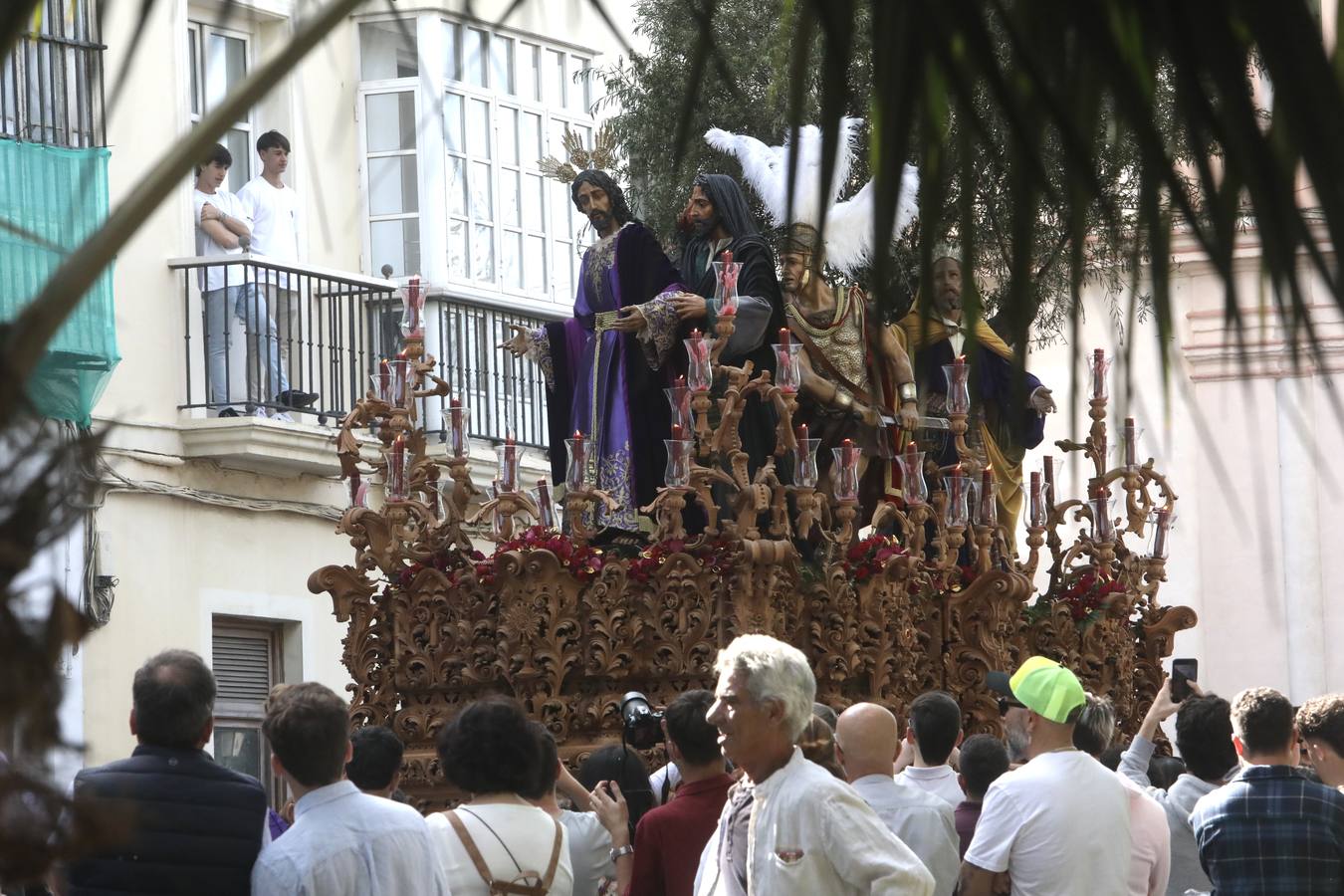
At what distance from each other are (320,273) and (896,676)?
6842 millimetres

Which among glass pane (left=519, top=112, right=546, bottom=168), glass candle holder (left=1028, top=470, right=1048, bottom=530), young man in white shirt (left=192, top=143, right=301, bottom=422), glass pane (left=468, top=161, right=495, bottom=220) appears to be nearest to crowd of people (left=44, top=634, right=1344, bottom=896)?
glass candle holder (left=1028, top=470, right=1048, bottom=530)

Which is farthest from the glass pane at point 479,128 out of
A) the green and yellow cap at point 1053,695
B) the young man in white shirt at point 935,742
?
the green and yellow cap at point 1053,695

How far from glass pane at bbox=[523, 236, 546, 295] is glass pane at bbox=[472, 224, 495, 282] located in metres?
0.32

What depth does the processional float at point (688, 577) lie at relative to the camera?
8.50 meters

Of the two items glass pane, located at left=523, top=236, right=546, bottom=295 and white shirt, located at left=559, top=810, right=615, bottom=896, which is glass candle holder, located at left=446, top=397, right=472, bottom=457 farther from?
glass pane, located at left=523, top=236, right=546, bottom=295

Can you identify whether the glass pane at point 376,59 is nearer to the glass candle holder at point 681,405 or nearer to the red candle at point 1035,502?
the red candle at point 1035,502

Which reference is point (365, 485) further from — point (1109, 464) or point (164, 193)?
point (164, 193)

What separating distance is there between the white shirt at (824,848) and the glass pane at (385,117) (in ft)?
40.0

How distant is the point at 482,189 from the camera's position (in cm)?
1736

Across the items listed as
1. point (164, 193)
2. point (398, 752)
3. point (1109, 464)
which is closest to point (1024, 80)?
point (164, 193)

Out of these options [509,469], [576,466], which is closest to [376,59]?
[509,469]

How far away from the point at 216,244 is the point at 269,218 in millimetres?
403

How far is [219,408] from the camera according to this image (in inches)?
565

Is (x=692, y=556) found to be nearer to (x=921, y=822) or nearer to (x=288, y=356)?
(x=921, y=822)
